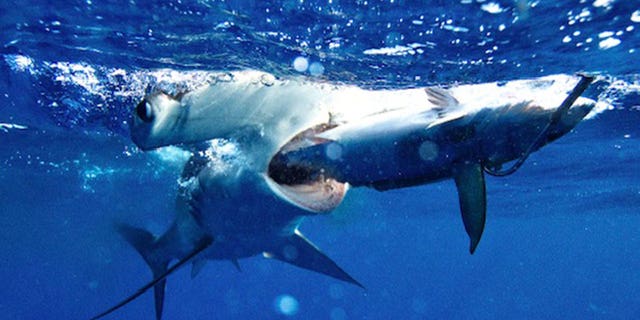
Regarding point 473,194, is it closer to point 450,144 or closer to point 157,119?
point 450,144

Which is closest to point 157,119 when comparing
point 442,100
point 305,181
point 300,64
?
point 305,181

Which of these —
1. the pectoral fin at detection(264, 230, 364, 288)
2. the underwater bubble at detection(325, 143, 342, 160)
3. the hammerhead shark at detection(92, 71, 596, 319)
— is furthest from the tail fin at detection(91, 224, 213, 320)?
the underwater bubble at detection(325, 143, 342, 160)

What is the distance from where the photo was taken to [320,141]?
2904mm

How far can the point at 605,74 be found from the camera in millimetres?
9617

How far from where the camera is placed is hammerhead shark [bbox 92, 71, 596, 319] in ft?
7.97

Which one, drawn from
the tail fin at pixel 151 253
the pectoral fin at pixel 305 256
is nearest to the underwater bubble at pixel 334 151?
the pectoral fin at pixel 305 256

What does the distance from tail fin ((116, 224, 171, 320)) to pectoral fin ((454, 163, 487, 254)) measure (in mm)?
5256

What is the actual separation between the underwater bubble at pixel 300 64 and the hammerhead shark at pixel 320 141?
4.05m

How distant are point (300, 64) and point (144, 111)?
5724mm

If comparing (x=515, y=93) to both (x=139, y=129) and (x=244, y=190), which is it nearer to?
(x=244, y=190)

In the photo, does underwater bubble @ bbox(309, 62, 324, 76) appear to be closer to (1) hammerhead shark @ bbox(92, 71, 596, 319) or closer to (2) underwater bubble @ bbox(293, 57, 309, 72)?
(2) underwater bubble @ bbox(293, 57, 309, 72)

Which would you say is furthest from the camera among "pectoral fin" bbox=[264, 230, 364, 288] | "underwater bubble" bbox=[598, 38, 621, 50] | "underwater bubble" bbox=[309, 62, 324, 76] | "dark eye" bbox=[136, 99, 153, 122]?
"underwater bubble" bbox=[309, 62, 324, 76]

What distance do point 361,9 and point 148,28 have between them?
342 centimetres

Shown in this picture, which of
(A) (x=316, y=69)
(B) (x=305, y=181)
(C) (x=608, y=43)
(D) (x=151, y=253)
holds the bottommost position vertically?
(D) (x=151, y=253)
